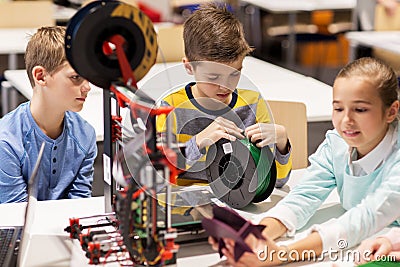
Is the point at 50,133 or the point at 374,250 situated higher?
the point at 50,133

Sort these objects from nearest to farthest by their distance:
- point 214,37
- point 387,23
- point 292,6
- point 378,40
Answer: point 214,37, point 378,40, point 387,23, point 292,6

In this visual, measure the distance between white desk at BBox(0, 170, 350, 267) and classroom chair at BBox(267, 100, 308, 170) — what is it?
0.96 feet

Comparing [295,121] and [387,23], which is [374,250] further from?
[387,23]

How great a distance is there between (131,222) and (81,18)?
1.30 feet

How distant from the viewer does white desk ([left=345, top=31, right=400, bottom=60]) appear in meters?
4.46

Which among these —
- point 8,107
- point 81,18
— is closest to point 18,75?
point 8,107

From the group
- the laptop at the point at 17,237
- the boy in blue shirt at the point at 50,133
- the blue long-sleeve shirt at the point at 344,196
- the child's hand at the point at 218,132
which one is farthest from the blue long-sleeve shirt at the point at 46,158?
the blue long-sleeve shirt at the point at 344,196

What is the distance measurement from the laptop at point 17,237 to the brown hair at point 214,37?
62 centimetres

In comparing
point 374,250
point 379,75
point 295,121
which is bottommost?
point 374,250

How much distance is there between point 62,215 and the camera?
1.86 m

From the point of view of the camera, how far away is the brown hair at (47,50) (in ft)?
6.88

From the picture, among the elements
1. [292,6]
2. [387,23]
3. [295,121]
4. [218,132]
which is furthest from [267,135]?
[292,6]

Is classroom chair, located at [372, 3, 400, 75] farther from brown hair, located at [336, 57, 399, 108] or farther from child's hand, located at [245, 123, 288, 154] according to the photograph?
brown hair, located at [336, 57, 399, 108]

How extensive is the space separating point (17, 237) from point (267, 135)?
2.13 ft
